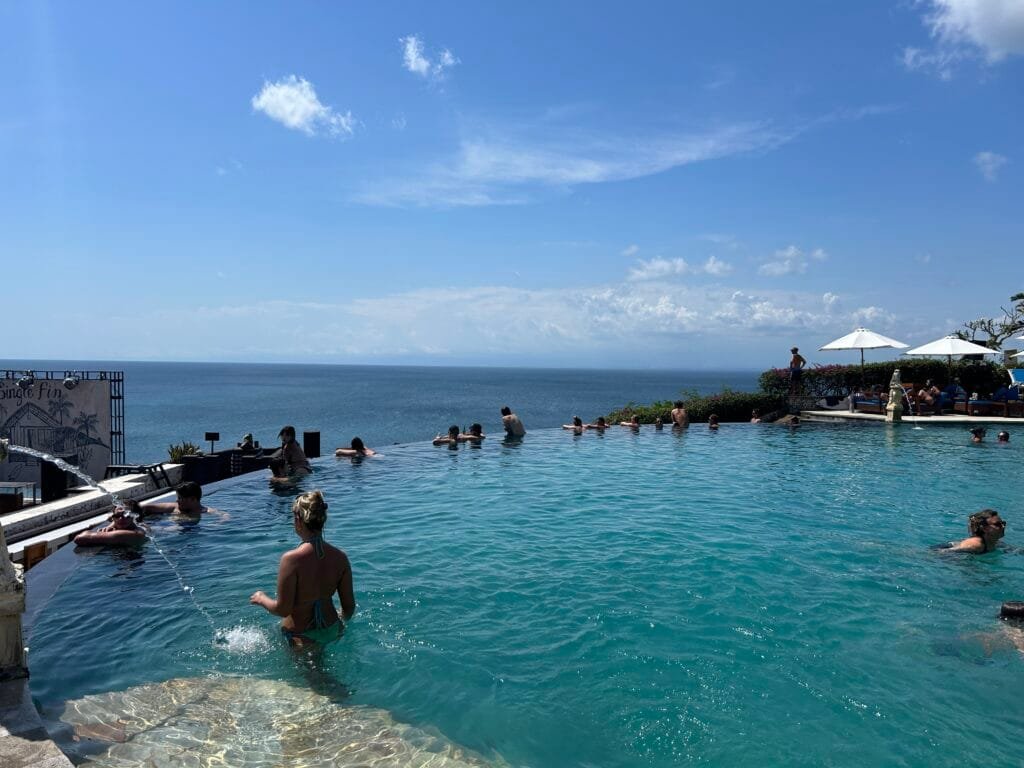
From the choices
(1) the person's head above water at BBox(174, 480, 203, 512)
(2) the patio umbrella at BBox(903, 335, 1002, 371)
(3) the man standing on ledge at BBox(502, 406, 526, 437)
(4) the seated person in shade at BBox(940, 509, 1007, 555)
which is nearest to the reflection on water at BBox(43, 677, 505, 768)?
(1) the person's head above water at BBox(174, 480, 203, 512)

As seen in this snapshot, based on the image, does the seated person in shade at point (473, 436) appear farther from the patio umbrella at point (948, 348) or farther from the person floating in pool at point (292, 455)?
the patio umbrella at point (948, 348)

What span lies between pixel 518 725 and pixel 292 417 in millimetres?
74027

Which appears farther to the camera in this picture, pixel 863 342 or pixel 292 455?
pixel 863 342

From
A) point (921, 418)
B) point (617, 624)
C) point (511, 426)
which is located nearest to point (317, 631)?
point (617, 624)

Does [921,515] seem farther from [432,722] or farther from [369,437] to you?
[369,437]

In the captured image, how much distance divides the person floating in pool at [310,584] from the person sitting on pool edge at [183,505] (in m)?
5.66

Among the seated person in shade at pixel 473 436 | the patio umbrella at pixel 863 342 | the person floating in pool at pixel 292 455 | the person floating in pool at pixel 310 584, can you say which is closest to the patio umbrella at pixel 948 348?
the patio umbrella at pixel 863 342

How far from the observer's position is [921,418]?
2395cm

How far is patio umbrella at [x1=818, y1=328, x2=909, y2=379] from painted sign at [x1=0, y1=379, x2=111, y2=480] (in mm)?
25658

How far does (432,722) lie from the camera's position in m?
5.19

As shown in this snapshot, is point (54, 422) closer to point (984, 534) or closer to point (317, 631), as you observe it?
point (317, 631)

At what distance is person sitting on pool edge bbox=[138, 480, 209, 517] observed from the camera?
431 inches

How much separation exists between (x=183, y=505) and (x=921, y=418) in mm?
23842

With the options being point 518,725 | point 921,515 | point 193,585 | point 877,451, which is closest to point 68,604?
point 193,585
